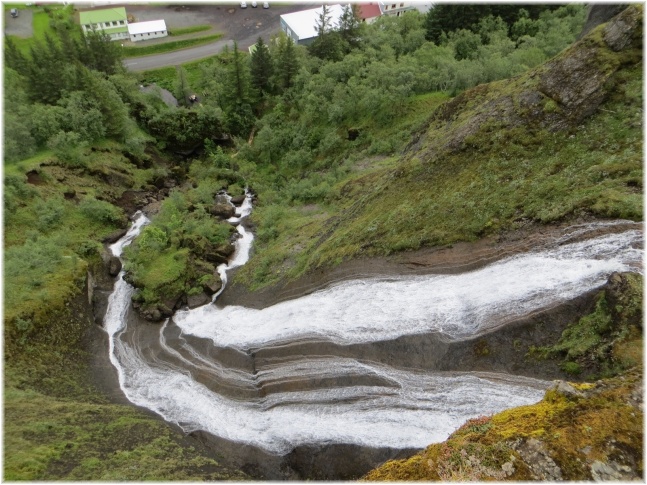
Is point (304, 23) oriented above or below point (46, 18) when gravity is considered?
below

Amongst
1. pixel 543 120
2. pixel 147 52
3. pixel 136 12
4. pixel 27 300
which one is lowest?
pixel 27 300

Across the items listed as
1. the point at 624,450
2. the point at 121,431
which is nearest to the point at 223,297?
the point at 121,431

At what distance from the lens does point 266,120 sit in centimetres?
5294

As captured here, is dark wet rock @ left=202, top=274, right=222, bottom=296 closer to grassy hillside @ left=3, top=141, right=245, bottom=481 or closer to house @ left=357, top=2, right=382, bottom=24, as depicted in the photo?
grassy hillside @ left=3, top=141, right=245, bottom=481

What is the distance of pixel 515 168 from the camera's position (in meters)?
22.3

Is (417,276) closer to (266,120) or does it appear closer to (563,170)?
(563,170)

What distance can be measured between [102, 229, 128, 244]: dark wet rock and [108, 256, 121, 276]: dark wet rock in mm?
2831

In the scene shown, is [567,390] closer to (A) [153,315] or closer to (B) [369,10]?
(A) [153,315]

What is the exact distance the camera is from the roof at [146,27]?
70.9 metres

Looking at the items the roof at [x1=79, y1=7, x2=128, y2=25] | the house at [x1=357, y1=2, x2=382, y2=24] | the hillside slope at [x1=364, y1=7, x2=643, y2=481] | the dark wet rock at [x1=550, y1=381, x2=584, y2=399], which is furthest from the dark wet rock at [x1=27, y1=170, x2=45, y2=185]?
the house at [x1=357, y1=2, x2=382, y2=24]

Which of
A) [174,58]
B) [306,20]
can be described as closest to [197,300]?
[174,58]

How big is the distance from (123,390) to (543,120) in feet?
105

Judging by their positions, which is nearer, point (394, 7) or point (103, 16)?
point (103, 16)

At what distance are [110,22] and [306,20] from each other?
37537 millimetres
